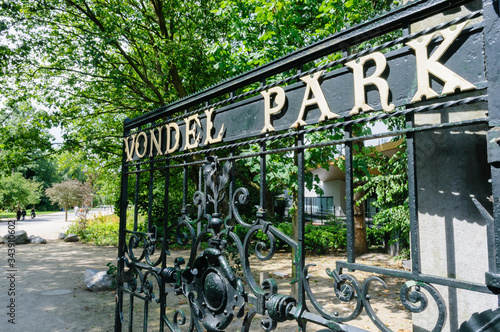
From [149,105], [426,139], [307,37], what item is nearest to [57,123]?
[149,105]

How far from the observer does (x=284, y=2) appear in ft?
15.3

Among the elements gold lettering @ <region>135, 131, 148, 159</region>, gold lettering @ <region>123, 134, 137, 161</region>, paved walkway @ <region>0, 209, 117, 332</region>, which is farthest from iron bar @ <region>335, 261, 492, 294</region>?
paved walkway @ <region>0, 209, 117, 332</region>

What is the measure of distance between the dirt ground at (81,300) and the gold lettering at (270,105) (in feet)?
10.9

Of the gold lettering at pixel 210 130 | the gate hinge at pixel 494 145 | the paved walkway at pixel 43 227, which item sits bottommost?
the paved walkway at pixel 43 227

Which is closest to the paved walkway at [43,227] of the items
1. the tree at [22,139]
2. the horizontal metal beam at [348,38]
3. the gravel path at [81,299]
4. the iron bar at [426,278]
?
the gravel path at [81,299]

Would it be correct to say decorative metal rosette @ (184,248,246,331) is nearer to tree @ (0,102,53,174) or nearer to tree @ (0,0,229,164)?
tree @ (0,0,229,164)

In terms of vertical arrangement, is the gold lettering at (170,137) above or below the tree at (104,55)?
below

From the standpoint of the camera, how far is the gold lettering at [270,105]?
1.96 metres

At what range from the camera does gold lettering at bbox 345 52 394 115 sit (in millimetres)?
1468

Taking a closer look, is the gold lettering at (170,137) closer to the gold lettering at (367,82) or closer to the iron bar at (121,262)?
the iron bar at (121,262)

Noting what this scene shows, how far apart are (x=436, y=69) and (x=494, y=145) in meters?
0.37

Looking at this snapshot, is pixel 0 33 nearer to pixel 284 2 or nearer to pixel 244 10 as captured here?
pixel 244 10

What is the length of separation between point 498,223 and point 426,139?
0.81m

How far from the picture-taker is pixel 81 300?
626cm
